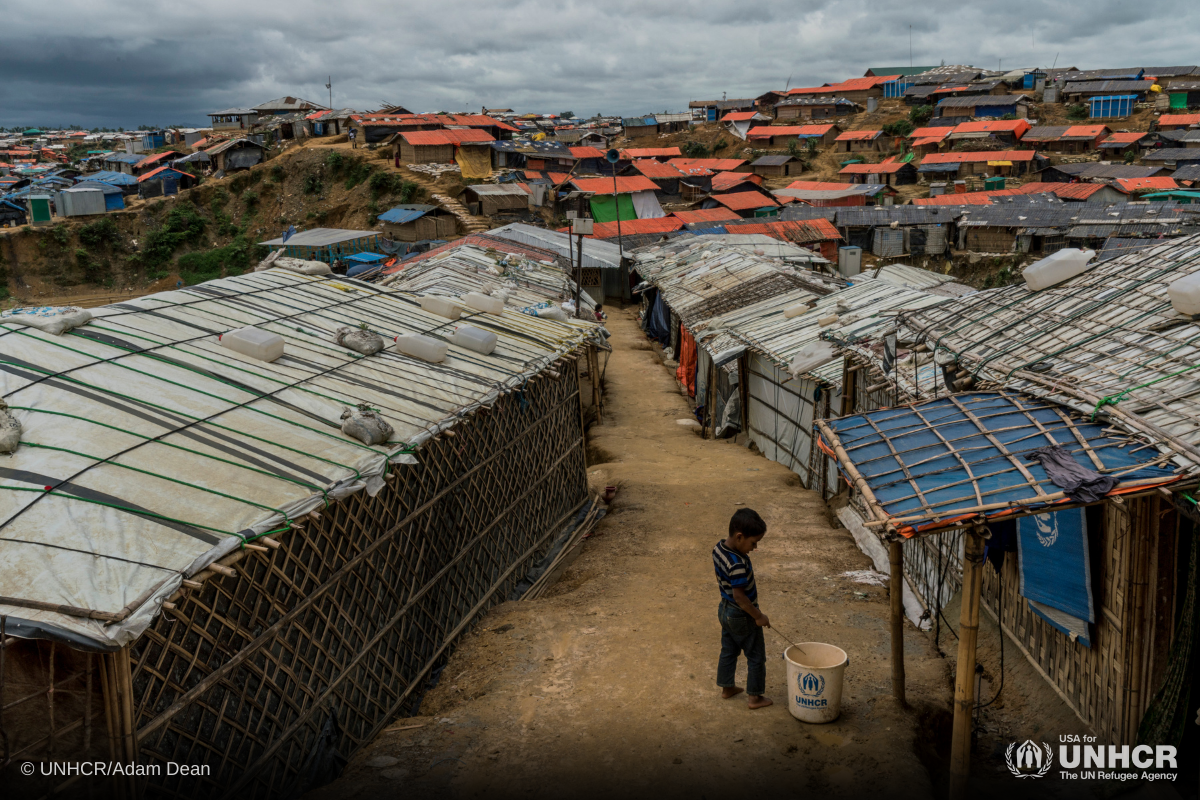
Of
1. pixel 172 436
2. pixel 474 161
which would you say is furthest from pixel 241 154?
pixel 172 436

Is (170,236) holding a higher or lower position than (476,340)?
higher

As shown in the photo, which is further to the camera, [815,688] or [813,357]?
[813,357]

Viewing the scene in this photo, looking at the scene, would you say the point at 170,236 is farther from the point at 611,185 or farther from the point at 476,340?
the point at 476,340

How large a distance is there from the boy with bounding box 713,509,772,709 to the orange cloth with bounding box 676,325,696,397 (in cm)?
1366

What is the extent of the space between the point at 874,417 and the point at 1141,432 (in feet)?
5.46

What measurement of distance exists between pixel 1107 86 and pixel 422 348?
2649 inches

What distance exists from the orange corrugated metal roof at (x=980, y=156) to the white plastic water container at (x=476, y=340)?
157 ft

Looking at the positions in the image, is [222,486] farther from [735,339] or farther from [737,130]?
[737,130]

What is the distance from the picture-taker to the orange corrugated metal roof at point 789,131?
61.2 meters

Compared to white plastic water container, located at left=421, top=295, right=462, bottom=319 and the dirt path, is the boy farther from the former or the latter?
white plastic water container, located at left=421, top=295, right=462, bottom=319

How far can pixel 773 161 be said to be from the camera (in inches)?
2249

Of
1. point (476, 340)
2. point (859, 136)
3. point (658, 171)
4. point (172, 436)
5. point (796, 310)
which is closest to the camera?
point (172, 436)

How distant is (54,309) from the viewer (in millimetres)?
7352

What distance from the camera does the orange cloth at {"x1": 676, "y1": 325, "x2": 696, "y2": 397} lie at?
1981 cm
